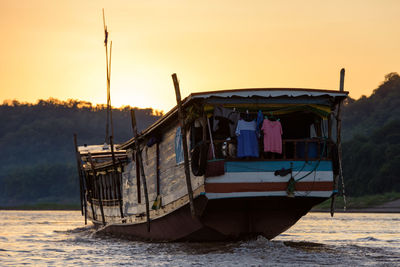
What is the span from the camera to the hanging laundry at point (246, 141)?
54.1ft

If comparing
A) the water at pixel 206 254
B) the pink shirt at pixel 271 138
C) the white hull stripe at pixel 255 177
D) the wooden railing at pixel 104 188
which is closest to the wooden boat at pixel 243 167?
the white hull stripe at pixel 255 177

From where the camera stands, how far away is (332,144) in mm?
17203

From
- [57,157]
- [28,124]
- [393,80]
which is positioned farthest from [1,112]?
[393,80]

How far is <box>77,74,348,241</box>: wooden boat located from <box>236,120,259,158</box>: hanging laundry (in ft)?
0.16

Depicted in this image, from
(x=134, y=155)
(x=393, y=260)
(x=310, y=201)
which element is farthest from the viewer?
(x=134, y=155)

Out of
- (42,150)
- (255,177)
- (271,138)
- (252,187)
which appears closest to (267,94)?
(271,138)

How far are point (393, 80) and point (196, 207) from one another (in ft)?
352

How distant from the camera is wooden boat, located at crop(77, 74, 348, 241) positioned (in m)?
16.7

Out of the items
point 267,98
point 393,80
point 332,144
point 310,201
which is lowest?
point 310,201

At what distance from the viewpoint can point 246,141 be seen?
54.2 ft

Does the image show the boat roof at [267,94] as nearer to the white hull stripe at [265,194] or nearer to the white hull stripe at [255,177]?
the white hull stripe at [255,177]

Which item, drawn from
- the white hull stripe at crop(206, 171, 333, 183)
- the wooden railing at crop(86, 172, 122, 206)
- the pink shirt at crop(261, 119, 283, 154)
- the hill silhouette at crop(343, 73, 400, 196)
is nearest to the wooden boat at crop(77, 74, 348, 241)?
the white hull stripe at crop(206, 171, 333, 183)

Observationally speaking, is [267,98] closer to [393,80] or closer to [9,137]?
[393,80]

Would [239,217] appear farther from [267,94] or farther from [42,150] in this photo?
[42,150]
